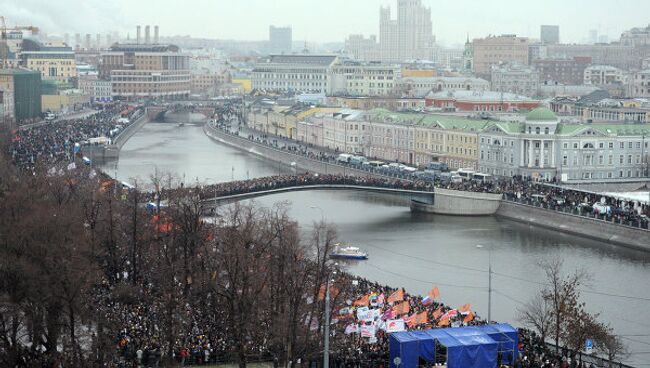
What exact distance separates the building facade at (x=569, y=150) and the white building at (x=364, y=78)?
127 feet

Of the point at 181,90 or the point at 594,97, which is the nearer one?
the point at 594,97

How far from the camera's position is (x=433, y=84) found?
260ft

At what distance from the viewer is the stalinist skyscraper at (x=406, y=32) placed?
537ft

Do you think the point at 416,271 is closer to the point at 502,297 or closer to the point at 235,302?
the point at 502,297

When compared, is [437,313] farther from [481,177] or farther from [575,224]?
[481,177]

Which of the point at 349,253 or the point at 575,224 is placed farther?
the point at 575,224

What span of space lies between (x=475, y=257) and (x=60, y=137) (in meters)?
28.1

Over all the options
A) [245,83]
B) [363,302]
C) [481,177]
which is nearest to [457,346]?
[363,302]

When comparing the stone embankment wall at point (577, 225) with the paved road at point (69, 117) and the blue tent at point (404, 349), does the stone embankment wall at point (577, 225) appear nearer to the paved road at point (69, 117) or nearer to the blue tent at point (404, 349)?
the blue tent at point (404, 349)

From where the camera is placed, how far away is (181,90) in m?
111

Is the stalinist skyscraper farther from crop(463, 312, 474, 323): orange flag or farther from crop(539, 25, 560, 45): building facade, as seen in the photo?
crop(463, 312, 474, 323): orange flag

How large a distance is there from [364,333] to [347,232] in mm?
14340

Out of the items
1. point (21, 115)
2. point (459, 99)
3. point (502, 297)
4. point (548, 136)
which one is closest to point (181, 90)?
point (21, 115)

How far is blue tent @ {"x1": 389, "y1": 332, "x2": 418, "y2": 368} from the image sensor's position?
15930 millimetres
